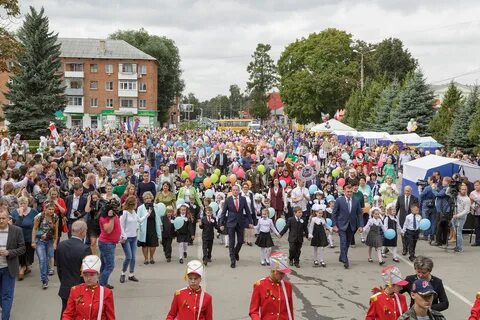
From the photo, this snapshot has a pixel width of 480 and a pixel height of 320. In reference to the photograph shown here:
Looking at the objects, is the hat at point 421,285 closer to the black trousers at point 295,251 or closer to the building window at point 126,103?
the black trousers at point 295,251

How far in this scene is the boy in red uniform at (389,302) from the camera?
231 inches

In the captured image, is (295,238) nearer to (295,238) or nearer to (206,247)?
(295,238)

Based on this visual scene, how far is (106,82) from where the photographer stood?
83.8m

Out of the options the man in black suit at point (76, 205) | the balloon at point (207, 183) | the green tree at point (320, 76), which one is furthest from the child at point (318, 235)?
the green tree at point (320, 76)

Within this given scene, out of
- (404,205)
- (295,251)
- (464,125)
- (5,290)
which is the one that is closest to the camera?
(5,290)

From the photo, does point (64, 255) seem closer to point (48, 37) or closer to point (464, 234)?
point (464, 234)

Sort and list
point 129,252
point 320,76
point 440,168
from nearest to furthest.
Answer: point 129,252 < point 440,168 < point 320,76

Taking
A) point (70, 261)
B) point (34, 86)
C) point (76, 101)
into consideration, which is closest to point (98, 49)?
point (76, 101)

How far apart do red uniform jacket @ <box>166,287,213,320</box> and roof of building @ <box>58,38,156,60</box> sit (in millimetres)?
79158

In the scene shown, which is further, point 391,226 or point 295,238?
point 391,226

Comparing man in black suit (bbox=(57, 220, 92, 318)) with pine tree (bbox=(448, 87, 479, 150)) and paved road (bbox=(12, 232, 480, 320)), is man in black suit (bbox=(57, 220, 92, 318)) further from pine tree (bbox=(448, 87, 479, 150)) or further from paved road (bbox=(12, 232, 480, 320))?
pine tree (bbox=(448, 87, 479, 150))

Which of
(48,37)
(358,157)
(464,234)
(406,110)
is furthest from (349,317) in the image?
(48,37)

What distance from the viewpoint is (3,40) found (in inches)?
758

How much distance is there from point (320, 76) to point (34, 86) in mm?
34828
